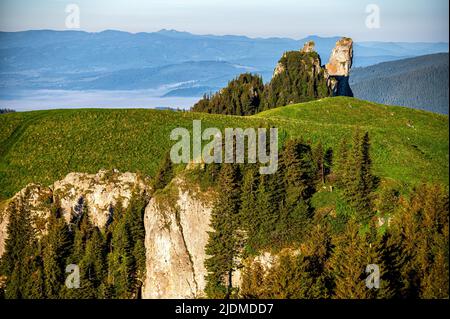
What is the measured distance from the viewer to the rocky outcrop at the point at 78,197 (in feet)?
188

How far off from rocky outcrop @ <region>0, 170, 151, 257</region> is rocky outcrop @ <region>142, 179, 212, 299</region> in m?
6.27

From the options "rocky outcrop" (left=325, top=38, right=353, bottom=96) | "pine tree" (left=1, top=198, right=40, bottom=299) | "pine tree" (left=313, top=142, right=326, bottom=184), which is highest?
"rocky outcrop" (left=325, top=38, right=353, bottom=96)

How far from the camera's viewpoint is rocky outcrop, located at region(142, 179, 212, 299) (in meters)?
50.3

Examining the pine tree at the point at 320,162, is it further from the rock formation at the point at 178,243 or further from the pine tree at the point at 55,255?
the pine tree at the point at 55,255

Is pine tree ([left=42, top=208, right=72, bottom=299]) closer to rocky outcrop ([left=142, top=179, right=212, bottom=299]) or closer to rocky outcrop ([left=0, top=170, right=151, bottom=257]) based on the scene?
rocky outcrop ([left=0, top=170, right=151, bottom=257])

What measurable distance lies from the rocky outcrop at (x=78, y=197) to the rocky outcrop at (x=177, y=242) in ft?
20.6

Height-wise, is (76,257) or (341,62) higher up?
(341,62)

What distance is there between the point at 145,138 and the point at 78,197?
A: 1372cm

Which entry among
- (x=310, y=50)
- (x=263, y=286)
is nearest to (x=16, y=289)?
(x=263, y=286)

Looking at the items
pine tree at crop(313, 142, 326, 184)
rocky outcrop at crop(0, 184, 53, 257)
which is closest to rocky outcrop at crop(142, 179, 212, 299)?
pine tree at crop(313, 142, 326, 184)

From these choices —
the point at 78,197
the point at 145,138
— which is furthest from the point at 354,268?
the point at 145,138

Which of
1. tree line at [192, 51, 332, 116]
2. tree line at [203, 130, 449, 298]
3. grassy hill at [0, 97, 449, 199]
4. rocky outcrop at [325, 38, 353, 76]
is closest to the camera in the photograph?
tree line at [203, 130, 449, 298]

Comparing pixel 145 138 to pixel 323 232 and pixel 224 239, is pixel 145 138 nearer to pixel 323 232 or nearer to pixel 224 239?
pixel 224 239

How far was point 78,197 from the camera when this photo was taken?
5781 centimetres
